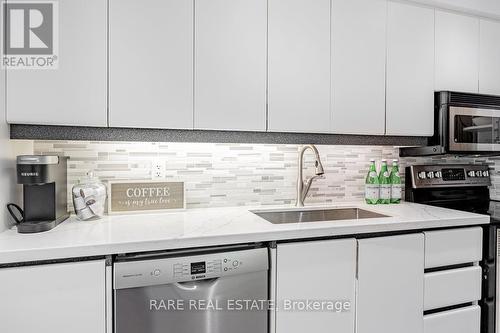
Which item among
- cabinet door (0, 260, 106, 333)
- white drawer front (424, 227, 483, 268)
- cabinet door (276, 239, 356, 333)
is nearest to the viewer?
cabinet door (0, 260, 106, 333)

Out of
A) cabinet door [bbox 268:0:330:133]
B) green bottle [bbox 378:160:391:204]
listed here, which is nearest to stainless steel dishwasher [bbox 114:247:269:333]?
cabinet door [bbox 268:0:330:133]

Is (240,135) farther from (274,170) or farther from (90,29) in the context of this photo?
(90,29)

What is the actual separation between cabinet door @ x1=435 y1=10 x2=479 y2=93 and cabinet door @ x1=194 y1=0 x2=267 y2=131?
4.07 ft

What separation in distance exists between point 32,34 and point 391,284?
207 centimetres

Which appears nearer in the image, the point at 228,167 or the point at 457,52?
the point at 228,167

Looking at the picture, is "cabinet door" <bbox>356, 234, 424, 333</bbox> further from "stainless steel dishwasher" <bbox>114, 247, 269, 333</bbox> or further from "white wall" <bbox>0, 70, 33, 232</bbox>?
"white wall" <bbox>0, 70, 33, 232</bbox>

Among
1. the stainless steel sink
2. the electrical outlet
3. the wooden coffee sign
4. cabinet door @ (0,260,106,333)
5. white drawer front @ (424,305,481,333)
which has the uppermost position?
the electrical outlet

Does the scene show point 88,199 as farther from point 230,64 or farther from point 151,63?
point 230,64

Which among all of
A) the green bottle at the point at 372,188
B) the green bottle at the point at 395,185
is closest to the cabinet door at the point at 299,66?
the green bottle at the point at 372,188

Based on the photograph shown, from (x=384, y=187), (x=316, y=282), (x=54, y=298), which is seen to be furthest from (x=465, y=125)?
(x=54, y=298)

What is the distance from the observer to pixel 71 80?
1449mm

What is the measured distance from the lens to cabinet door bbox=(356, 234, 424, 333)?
1548 millimetres

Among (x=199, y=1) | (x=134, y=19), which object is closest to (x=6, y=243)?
(x=134, y=19)

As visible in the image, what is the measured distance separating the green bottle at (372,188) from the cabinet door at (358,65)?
0.34 m
